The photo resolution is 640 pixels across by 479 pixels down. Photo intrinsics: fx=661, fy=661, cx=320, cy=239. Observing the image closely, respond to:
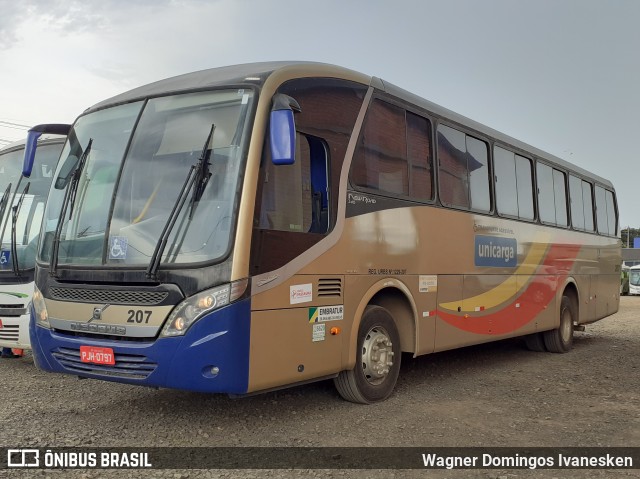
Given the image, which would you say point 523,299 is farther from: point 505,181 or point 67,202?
point 67,202

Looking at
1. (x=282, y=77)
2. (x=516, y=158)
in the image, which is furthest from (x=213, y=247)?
(x=516, y=158)

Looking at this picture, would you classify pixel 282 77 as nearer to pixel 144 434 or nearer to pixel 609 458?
pixel 144 434

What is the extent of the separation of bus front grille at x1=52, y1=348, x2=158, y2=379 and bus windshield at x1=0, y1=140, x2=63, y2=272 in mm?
3407

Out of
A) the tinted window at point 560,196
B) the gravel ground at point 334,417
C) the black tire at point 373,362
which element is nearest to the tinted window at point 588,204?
the tinted window at point 560,196

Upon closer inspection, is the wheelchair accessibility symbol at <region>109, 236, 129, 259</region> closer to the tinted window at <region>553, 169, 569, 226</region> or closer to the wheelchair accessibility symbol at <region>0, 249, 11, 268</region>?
the wheelchair accessibility symbol at <region>0, 249, 11, 268</region>

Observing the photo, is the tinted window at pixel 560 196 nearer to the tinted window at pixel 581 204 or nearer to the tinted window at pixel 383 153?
the tinted window at pixel 581 204

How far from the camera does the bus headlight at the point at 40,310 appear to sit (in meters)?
6.01

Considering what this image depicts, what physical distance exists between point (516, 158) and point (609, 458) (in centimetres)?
634

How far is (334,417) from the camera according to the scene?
625 centimetres

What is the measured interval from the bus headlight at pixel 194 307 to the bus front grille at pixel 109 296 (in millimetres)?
191

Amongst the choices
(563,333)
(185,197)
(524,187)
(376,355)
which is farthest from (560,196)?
(185,197)

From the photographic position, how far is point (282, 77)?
19.2ft

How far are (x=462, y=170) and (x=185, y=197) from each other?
4618 millimetres

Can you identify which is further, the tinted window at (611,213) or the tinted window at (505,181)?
the tinted window at (611,213)
